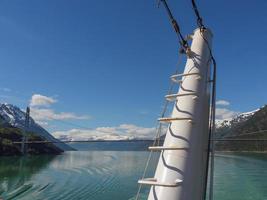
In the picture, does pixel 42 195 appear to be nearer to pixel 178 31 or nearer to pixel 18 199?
pixel 18 199

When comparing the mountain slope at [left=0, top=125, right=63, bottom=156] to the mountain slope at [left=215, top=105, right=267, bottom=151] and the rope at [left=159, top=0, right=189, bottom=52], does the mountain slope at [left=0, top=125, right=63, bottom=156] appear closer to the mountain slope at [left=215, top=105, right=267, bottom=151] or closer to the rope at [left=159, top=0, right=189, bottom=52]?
the mountain slope at [left=215, top=105, right=267, bottom=151]

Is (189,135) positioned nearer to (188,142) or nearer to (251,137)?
(188,142)

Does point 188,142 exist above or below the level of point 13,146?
below

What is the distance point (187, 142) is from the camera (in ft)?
7.84

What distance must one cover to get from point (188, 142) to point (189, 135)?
5 cm

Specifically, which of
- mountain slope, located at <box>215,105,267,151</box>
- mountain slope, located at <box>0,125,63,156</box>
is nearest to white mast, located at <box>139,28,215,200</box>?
mountain slope, located at <box>215,105,267,151</box>

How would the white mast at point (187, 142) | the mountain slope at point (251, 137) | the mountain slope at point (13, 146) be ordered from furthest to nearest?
the mountain slope at point (251, 137)
the mountain slope at point (13, 146)
the white mast at point (187, 142)

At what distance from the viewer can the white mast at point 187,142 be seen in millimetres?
2240

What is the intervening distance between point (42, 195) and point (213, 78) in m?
20.5

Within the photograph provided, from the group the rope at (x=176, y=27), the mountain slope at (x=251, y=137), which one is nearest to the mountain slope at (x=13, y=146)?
the mountain slope at (x=251, y=137)

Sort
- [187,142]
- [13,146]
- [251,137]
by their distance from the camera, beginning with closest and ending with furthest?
1. [187,142]
2. [13,146]
3. [251,137]

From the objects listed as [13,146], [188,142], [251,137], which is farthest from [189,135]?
[251,137]

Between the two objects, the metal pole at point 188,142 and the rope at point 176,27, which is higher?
the rope at point 176,27

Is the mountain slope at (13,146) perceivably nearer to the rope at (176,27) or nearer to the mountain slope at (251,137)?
the mountain slope at (251,137)
